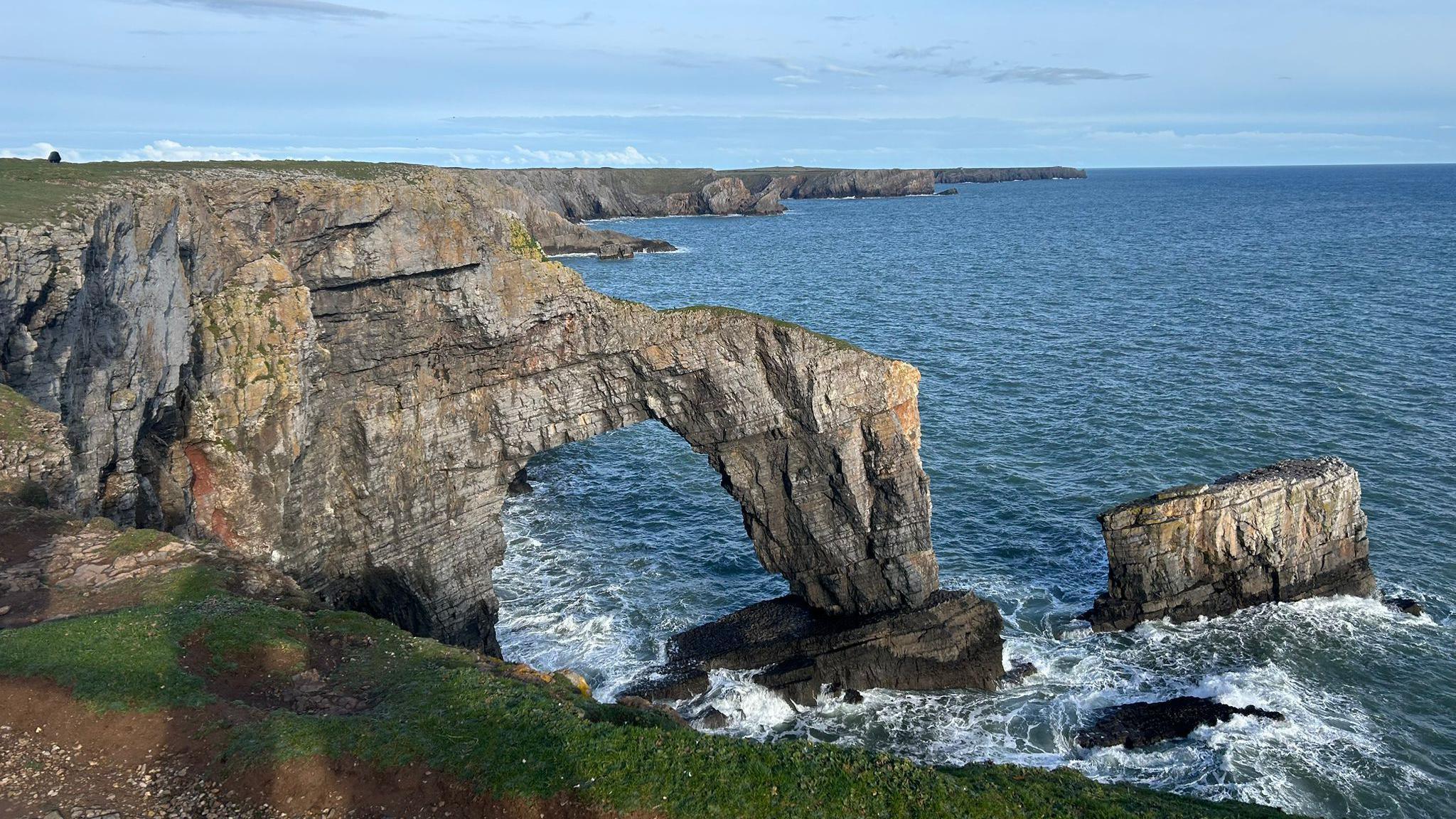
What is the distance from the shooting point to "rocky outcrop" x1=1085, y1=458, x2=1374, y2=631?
33.1 metres

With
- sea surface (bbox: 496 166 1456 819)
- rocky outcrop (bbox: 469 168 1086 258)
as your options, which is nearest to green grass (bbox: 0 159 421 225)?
sea surface (bbox: 496 166 1456 819)

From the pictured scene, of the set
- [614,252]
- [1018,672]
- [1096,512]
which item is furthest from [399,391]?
[614,252]

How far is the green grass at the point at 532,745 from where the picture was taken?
16422mm

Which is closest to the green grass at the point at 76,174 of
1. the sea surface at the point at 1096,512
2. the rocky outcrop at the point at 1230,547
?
the sea surface at the point at 1096,512

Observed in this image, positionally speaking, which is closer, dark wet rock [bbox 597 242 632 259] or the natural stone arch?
the natural stone arch

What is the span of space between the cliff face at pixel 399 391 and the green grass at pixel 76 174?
34.6 inches

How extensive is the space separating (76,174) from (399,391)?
10.4 metres

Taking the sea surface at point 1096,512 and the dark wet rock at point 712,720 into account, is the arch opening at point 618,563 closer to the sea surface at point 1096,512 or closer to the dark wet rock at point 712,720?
the sea surface at point 1096,512

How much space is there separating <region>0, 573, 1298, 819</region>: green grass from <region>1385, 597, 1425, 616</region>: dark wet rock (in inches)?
746

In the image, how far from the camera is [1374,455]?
4450 centimetres

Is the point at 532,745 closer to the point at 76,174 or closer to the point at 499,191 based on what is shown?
the point at 76,174

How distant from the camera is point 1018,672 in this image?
31109mm

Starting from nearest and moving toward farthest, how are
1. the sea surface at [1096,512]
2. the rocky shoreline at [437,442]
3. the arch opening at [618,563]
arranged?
the rocky shoreline at [437,442] → the sea surface at [1096,512] → the arch opening at [618,563]

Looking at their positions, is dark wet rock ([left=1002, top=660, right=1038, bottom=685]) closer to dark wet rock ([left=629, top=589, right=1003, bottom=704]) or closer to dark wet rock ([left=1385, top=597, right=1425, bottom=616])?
dark wet rock ([left=629, top=589, right=1003, bottom=704])
